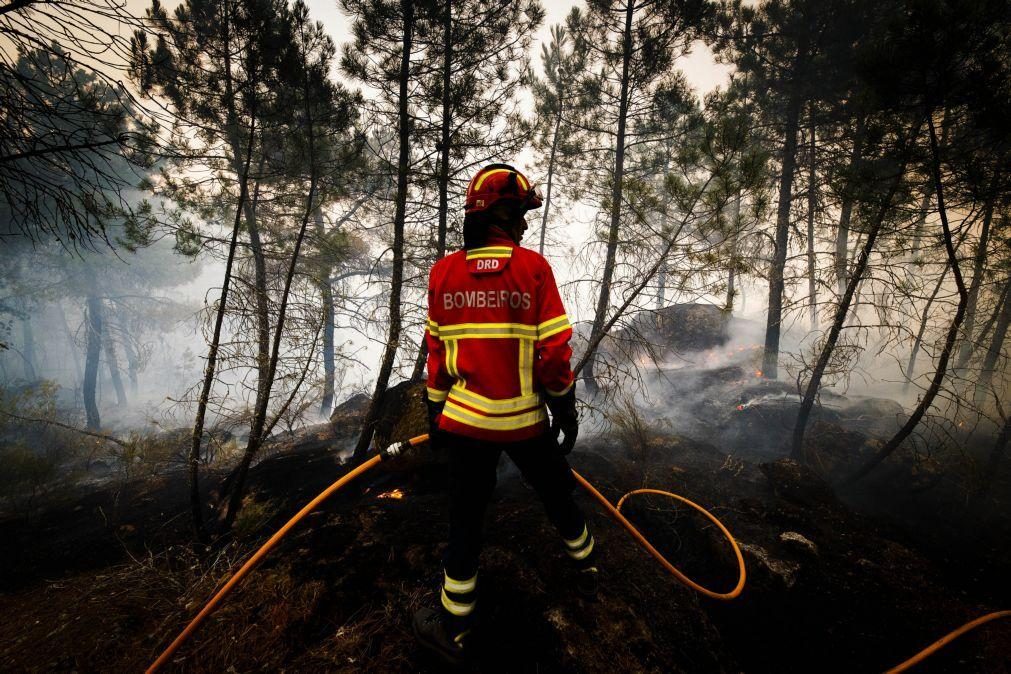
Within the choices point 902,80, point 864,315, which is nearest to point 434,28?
point 902,80

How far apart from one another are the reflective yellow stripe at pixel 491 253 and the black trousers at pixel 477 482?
116cm

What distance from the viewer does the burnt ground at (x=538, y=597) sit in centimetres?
220

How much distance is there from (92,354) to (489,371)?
30174 millimetres

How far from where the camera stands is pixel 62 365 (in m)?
41.1

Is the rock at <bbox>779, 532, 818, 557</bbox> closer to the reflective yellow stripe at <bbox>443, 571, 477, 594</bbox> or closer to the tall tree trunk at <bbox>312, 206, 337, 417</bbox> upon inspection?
the reflective yellow stripe at <bbox>443, 571, 477, 594</bbox>

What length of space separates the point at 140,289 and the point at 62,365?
2550cm

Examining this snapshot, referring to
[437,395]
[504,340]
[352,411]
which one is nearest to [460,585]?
[437,395]

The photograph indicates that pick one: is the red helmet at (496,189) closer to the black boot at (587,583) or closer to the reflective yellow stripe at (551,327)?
the reflective yellow stripe at (551,327)

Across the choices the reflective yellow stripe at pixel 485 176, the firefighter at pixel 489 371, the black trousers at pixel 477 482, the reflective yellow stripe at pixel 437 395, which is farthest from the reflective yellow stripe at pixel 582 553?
the reflective yellow stripe at pixel 485 176

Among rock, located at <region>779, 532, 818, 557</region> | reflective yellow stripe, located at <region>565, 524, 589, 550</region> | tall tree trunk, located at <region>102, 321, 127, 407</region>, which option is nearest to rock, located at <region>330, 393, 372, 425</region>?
reflective yellow stripe, located at <region>565, 524, 589, 550</region>

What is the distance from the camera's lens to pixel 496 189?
86.8 inches

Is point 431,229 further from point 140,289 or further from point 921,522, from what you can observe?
point 140,289

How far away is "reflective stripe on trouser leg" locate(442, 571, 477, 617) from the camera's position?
2.12m

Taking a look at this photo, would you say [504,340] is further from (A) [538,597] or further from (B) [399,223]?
(B) [399,223]
